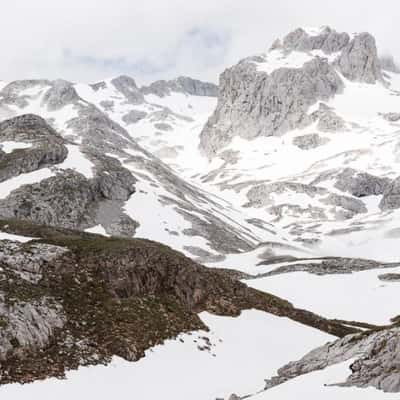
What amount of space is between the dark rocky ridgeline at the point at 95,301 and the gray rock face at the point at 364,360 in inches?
288

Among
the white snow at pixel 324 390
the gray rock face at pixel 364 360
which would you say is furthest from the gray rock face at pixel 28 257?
the white snow at pixel 324 390

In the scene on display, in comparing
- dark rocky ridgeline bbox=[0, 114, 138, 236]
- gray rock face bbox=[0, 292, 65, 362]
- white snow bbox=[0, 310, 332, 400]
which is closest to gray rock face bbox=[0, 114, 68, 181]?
dark rocky ridgeline bbox=[0, 114, 138, 236]

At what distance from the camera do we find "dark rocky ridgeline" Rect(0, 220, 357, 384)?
23.1 metres

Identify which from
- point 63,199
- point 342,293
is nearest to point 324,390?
point 342,293

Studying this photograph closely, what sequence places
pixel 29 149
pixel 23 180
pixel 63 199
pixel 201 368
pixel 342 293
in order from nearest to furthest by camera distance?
pixel 201 368 < pixel 342 293 < pixel 63 199 < pixel 23 180 < pixel 29 149

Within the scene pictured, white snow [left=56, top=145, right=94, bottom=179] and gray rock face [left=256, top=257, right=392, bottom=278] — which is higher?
white snow [left=56, top=145, right=94, bottom=179]

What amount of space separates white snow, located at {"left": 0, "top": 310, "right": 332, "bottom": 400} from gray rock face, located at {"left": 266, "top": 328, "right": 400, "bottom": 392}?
2272 millimetres

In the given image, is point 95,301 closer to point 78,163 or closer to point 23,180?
point 23,180

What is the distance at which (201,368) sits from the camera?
85.5ft

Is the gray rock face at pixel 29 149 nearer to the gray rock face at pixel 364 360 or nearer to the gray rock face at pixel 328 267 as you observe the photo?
the gray rock face at pixel 328 267

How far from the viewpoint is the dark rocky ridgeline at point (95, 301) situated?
75.8 feet

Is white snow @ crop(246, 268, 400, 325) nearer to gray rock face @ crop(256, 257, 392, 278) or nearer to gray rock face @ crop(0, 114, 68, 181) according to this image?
gray rock face @ crop(256, 257, 392, 278)

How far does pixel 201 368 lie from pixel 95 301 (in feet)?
22.6

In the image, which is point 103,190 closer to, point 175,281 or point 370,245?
point 370,245
